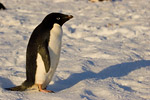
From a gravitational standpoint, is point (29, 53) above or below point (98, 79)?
above

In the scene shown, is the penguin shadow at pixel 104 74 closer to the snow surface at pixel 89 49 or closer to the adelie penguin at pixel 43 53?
the snow surface at pixel 89 49

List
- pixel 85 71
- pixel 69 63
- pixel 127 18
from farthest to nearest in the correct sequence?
pixel 127 18, pixel 69 63, pixel 85 71

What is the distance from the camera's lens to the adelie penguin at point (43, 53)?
321 centimetres

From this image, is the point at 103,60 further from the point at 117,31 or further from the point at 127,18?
the point at 127,18

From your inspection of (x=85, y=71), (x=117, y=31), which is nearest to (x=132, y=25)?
(x=117, y=31)

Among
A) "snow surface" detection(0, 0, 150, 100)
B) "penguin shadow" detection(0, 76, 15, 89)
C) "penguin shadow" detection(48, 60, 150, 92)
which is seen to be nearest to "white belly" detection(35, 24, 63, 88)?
"snow surface" detection(0, 0, 150, 100)

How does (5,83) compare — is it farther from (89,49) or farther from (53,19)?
(89,49)

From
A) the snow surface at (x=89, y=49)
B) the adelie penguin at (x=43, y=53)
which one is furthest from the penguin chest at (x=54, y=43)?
the snow surface at (x=89, y=49)

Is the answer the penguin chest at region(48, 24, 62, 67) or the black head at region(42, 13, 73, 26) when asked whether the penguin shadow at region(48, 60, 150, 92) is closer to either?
the penguin chest at region(48, 24, 62, 67)

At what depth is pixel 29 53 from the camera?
10.7 ft

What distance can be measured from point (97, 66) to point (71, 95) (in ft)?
4.06

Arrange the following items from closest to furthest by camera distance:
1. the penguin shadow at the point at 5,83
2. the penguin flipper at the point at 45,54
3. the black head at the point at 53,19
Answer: the penguin flipper at the point at 45,54, the black head at the point at 53,19, the penguin shadow at the point at 5,83

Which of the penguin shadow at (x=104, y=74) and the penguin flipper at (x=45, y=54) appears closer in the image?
the penguin flipper at (x=45, y=54)

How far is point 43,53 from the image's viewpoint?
3174 mm
